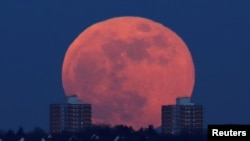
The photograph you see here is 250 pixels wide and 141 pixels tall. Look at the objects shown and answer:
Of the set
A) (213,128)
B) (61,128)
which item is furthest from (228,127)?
(61,128)

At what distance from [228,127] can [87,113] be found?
130416 mm

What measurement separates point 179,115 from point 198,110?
8.78 ft

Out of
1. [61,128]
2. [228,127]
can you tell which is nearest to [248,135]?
[228,127]

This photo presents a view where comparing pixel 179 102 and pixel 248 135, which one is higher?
pixel 179 102

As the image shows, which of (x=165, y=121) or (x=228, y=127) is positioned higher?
(x=165, y=121)

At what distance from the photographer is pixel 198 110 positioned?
179m

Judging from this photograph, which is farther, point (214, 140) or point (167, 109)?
point (167, 109)

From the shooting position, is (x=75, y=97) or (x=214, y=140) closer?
(x=214, y=140)

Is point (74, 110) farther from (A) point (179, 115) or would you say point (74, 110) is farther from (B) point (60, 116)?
(A) point (179, 115)

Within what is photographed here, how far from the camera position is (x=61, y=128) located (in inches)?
6845

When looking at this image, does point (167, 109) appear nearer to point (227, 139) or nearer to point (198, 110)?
point (198, 110)

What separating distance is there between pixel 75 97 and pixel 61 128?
1065 cm

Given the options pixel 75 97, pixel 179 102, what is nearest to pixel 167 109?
pixel 179 102

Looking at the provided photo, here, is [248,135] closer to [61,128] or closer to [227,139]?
[227,139]
